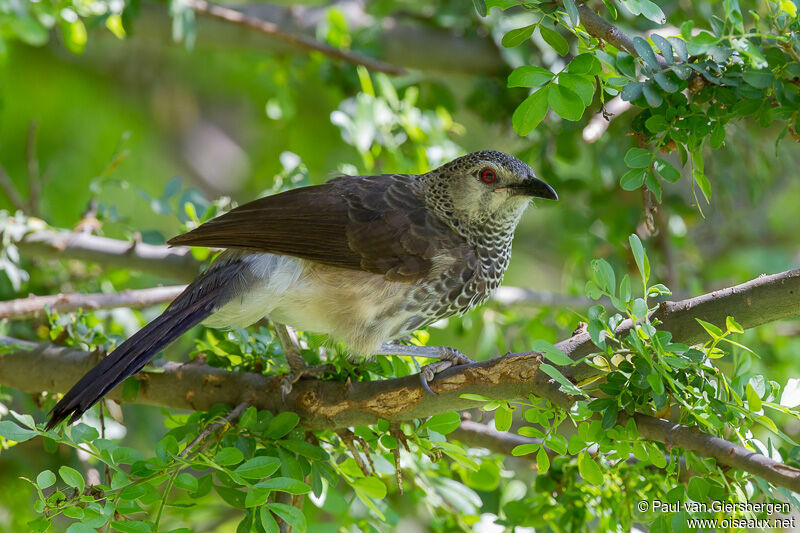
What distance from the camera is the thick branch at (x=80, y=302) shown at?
9.23ft

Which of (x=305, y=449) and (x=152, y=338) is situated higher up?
(x=152, y=338)

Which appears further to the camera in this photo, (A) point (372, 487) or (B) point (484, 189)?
(B) point (484, 189)

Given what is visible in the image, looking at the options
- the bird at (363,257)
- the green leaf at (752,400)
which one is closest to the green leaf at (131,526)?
the bird at (363,257)

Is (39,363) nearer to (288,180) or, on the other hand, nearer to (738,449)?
(288,180)

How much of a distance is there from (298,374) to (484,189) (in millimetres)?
1012

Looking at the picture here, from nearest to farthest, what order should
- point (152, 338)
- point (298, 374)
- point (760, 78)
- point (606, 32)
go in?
1. point (760, 78)
2. point (606, 32)
3. point (152, 338)
4. point (298, 374)

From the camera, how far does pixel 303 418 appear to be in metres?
2.49

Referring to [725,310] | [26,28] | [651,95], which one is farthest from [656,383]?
[26,28]

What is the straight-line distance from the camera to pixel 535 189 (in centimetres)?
293

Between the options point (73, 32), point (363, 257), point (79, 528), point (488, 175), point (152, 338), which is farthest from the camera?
point (73, 32)

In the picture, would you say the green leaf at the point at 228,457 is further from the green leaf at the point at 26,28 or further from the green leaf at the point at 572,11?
the green leaf at the point at 26,28

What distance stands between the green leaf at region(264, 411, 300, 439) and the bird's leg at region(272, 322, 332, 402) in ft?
0.68

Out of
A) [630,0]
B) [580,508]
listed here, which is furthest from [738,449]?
[630,0]

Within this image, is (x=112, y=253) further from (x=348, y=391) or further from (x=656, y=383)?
(x=656, y=383)
